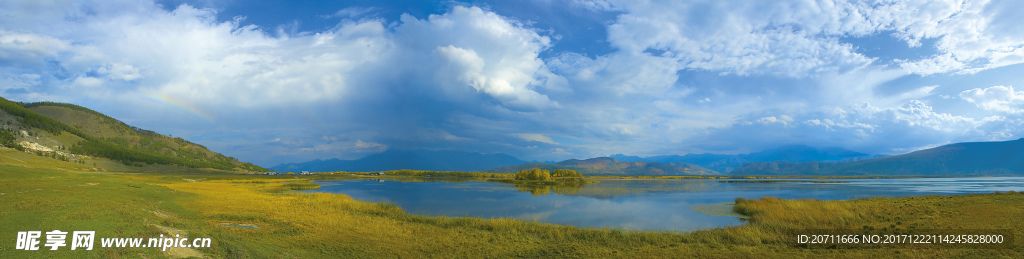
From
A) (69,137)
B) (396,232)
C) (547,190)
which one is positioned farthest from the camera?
(69,137)

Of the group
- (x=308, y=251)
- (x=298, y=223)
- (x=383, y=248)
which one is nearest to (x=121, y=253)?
(x=308, y=251)

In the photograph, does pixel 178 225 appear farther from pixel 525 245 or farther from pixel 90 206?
pixel 525 245

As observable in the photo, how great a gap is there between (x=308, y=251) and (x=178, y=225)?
5990 millimetres

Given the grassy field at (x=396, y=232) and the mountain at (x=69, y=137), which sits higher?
the mountain at (x=69, y=137)

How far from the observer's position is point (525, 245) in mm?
17656

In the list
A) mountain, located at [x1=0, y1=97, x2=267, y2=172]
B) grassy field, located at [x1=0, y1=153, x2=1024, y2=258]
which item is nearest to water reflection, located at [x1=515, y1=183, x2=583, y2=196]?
grassy field, located at [x1=0, y1=153, x2=1024, y2=258]

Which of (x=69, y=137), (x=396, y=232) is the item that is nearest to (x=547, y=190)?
(x=396, y=232)

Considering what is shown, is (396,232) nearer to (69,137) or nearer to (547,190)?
(547,190)

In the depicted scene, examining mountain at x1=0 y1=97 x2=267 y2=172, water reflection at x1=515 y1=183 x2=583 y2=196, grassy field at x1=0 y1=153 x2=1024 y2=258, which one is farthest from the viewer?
mountain at x1=0 y1=97 x2=267 y2=172

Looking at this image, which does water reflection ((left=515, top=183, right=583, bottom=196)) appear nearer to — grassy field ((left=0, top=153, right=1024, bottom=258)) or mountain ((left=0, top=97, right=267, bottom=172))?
grassy field ((left=0, top=153, right=1024, bottom=258))

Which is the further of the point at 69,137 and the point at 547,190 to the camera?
the point at 69,137

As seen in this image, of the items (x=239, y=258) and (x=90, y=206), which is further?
(x=90, y=206)

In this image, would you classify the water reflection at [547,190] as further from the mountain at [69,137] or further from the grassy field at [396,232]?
the mountain at [69,137]

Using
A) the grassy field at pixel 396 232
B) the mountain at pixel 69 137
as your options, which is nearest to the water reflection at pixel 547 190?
the grassy field at pixel 396 232
